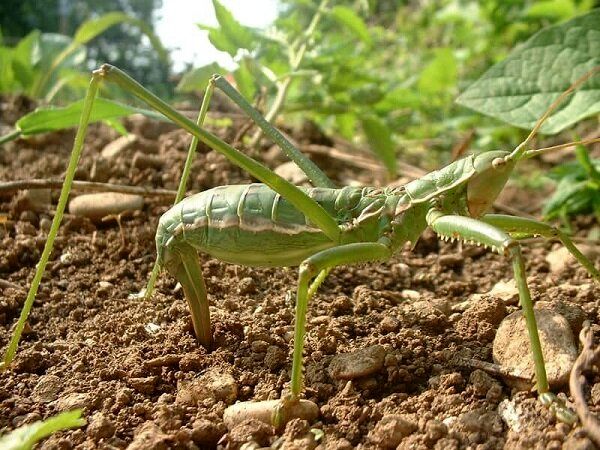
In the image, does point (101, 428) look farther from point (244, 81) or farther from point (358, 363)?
point (244, 81)

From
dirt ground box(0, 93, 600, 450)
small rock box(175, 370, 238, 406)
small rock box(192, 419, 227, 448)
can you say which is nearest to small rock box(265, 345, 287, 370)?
dirt ground box(0, 93, 600, 450)

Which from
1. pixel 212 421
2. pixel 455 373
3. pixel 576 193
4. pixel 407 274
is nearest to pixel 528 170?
pixel 576 193

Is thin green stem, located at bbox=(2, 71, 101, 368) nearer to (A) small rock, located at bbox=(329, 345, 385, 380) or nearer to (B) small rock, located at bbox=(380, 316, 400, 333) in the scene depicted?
(A) small rock, located at bbox=(329, 345, 385, 380)

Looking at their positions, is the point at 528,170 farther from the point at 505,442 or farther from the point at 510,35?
the point at 505,442

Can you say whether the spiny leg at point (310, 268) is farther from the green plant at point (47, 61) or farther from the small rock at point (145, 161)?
the green plant at point (47, 61)

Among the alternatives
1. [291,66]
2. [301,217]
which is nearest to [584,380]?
[301,217]

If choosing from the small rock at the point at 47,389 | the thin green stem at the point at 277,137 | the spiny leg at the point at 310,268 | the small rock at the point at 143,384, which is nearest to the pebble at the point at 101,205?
the thin green stem at the point at 277,137
